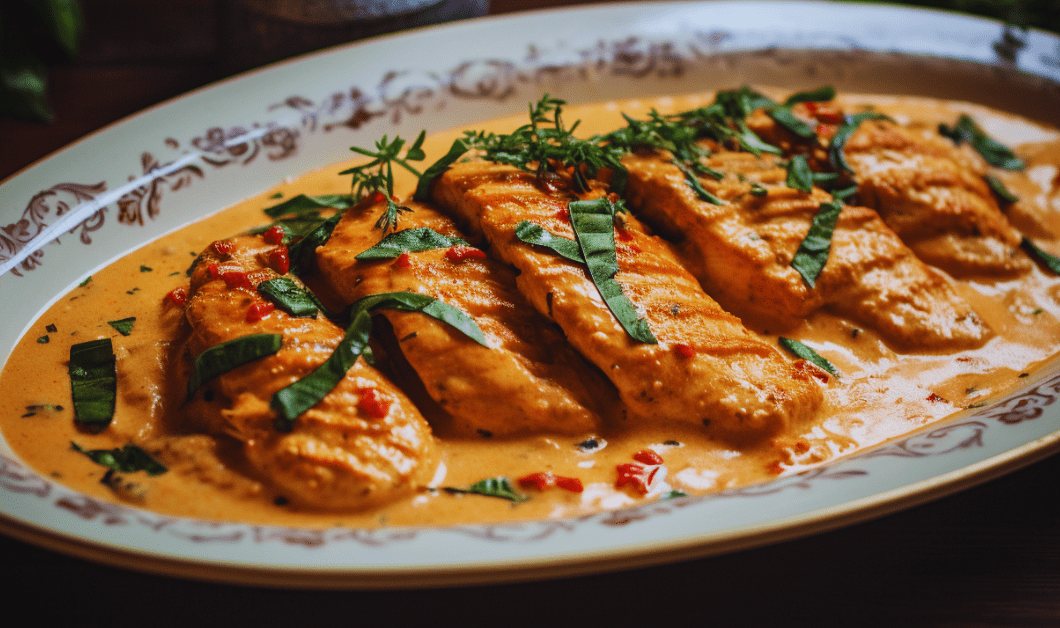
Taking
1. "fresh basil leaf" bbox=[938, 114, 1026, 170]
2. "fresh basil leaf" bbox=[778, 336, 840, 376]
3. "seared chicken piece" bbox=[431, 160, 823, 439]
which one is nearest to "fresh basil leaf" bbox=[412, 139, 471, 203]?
"seared chicken piece" bbox=[431, 160, 823, 439]

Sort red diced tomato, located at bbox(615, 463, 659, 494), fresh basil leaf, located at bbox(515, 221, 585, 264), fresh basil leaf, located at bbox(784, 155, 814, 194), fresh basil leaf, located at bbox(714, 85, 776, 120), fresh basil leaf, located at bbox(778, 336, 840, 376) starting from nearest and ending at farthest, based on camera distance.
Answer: red diced tomato, located at bbox(615, 463, 659, 494)
fresh basil leaf, located at bbox(515, 221, 585, 264)
fresh basil leaf, located at bbox(778, 336, 840, 376)
fresh basil leaf, located at bbox(784, 155, 814, 194)
fresh basil leaf, located at bbox(714, 85, 776, 120)

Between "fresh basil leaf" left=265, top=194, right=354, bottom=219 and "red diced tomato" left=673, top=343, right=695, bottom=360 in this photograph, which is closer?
"red diced tomato" left=673, top=343, right=695, bottom=360

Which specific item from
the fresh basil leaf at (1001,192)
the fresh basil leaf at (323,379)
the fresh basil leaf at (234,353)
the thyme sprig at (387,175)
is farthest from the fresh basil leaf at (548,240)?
the fresh basil leaf at (1001,192)

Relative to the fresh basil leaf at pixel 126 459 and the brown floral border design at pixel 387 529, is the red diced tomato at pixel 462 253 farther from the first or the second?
the fresh basil leaf at pixel 126 459

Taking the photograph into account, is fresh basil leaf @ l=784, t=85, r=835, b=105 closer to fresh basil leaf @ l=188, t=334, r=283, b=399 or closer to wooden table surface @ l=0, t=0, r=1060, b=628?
wooden table surface @ l=0, t=0, r=1060, b=628

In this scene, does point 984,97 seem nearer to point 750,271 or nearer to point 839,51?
point 839,51

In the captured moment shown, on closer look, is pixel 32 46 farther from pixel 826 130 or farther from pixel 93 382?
pixel 826 130

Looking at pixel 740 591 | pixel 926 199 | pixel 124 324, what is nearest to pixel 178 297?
pixel 124 324
